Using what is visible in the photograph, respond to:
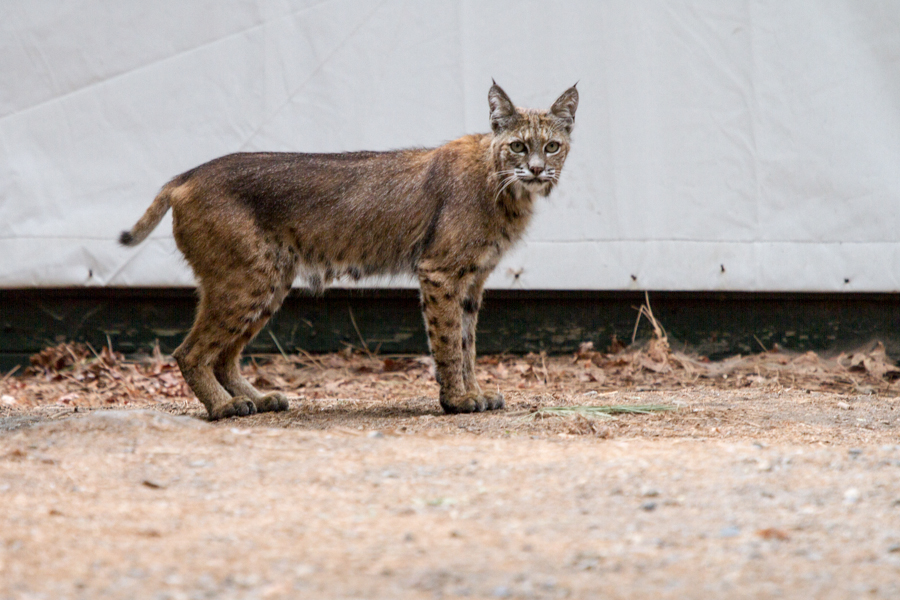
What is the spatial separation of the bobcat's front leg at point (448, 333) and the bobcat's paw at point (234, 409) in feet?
3.15

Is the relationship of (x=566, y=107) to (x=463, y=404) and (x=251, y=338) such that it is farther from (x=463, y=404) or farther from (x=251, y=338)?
(x=251, y=338)

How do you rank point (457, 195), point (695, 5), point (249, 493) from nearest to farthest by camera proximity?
point (249, 493)
point (457, 195)
point (695, 5)

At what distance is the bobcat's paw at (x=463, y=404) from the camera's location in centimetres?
397

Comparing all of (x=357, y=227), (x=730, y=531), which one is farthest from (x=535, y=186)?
(x=730, y=531)

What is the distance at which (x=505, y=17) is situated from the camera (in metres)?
5.33

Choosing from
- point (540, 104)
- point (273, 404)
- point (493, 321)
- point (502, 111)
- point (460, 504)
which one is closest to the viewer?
point (460, 504)

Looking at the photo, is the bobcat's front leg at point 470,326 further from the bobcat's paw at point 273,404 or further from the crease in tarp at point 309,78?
the crease in tarp at point 309,78

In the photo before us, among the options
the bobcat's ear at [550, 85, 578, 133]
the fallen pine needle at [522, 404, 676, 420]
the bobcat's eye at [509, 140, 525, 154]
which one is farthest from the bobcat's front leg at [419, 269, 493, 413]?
the bobcat's ear at [550, 85, 578, 133]

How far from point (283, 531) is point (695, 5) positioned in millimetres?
4565

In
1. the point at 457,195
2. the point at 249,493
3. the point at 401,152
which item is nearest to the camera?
the point at 249,493

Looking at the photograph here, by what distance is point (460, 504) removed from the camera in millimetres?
2215

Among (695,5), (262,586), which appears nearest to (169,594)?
(262,586)

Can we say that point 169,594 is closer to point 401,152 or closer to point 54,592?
point 54,592

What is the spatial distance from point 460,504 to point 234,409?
2.13 metres
